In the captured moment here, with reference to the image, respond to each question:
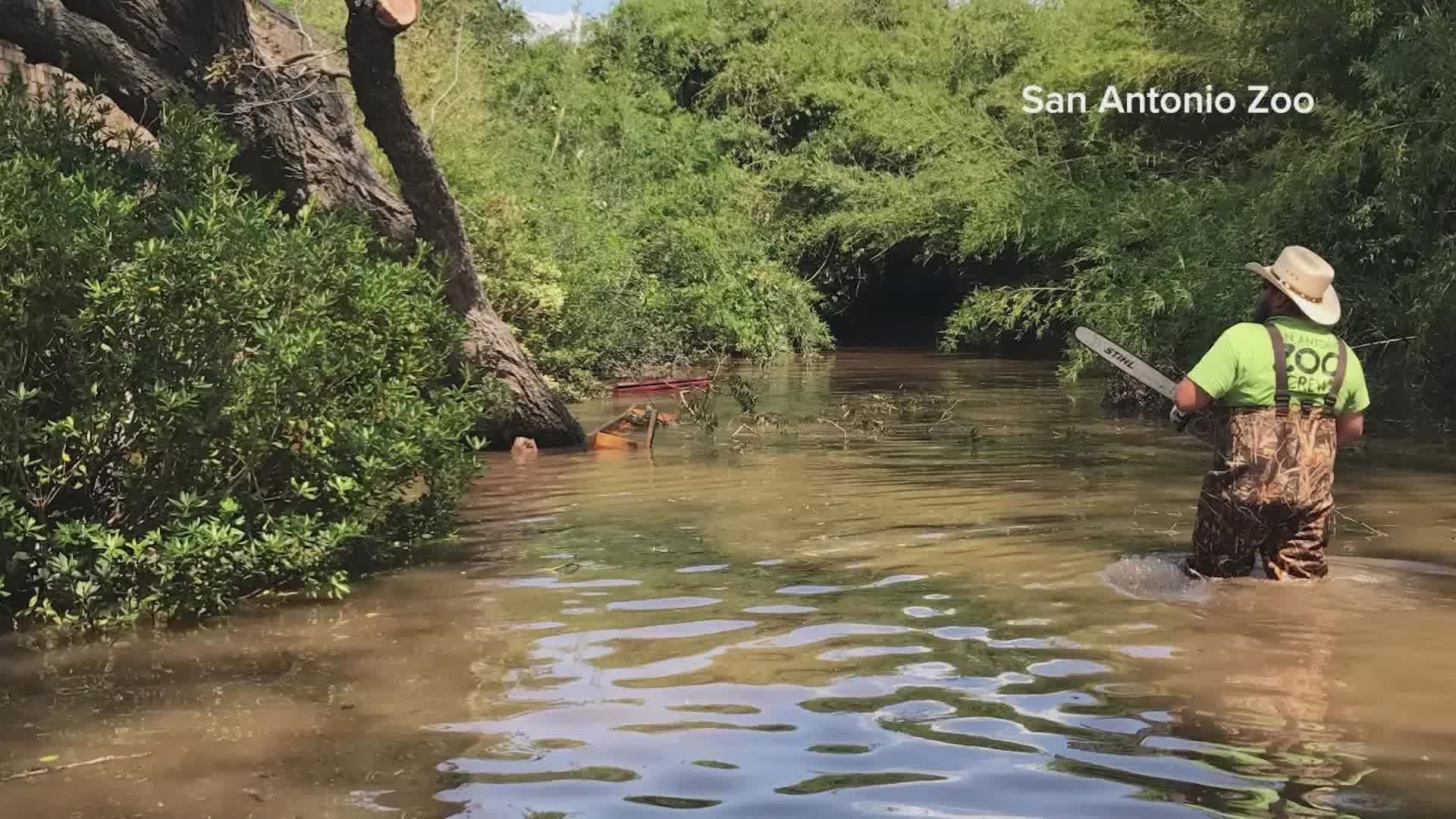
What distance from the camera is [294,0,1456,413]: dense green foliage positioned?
43.9ft

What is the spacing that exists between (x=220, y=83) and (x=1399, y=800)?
896 centimetres

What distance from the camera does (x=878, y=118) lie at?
2981cm

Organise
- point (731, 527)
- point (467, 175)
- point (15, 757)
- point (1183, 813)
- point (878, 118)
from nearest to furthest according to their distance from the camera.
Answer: point (1183, 813)
point (15, 757)
point (731, 527)
point (467, 175)
point (878, 118)

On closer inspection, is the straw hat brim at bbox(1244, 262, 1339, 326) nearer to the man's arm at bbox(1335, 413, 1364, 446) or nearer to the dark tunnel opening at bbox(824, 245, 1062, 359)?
the man's arm at bbox(1335, 413, 1364, 446)

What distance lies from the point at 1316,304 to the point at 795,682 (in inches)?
123

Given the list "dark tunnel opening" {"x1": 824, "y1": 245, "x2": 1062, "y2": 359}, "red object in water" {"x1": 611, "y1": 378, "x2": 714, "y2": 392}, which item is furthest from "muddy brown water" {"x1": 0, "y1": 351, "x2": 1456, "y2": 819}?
"dark tunnel opening" {"x1": 824, "y1": 245, "x2": 1062, "y2": 359}

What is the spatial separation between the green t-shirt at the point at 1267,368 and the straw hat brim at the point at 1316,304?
10 centimetres

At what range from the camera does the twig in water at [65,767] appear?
14.9ft

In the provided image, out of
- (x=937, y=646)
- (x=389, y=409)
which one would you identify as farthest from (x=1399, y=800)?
(x=389, y=409)

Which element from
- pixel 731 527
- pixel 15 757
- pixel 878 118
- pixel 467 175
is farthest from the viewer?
pixel 878 118

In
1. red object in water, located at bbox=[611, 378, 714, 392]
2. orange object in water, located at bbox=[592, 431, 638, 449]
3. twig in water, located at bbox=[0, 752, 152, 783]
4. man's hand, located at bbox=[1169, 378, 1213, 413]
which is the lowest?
twig in water, located at bbox=[0, 752, 152, 783]

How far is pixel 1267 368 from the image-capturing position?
6.67 metres

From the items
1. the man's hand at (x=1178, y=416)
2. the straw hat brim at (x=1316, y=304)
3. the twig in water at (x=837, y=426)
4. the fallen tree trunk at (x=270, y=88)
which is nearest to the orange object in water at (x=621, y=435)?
the fallen tree trunk at (x=270, y=88)

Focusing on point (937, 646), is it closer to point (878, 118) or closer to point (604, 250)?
point (604, 250)
